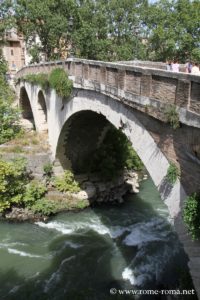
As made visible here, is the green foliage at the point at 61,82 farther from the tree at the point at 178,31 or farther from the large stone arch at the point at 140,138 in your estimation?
the tree at the point at 178,31

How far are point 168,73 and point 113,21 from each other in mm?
30319

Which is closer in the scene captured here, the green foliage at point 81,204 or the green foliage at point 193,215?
the green foliage at point 193,215

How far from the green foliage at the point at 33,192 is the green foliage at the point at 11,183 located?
0.84 feet

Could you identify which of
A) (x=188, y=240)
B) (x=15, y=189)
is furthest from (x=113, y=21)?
(x=188, y=240)

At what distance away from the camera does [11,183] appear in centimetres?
1627

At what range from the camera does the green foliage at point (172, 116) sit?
6770mm

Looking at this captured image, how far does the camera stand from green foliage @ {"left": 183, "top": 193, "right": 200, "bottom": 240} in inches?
252

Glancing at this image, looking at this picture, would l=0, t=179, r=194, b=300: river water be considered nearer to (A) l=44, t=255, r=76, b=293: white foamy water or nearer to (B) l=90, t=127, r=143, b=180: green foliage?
(A) l=44, t=255, r=76, b=293: white foamy water

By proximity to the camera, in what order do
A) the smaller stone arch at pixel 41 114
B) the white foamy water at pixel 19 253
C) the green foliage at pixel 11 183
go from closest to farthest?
1. the white foamy water at pixel 19 253
2. the green foliage at pixel 11 183
3. the smaller stone arch at pixel 41 114

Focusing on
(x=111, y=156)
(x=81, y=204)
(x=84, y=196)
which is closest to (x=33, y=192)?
(x=81, y=204)

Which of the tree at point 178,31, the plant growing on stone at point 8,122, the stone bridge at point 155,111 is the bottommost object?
the plant growing on stone at point 8,122

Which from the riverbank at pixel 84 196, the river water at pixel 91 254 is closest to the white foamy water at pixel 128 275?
the river water at pixel 91 254

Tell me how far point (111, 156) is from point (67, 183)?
285 centimetres

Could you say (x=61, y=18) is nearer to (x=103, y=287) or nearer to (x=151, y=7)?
(x=151, y=7)
